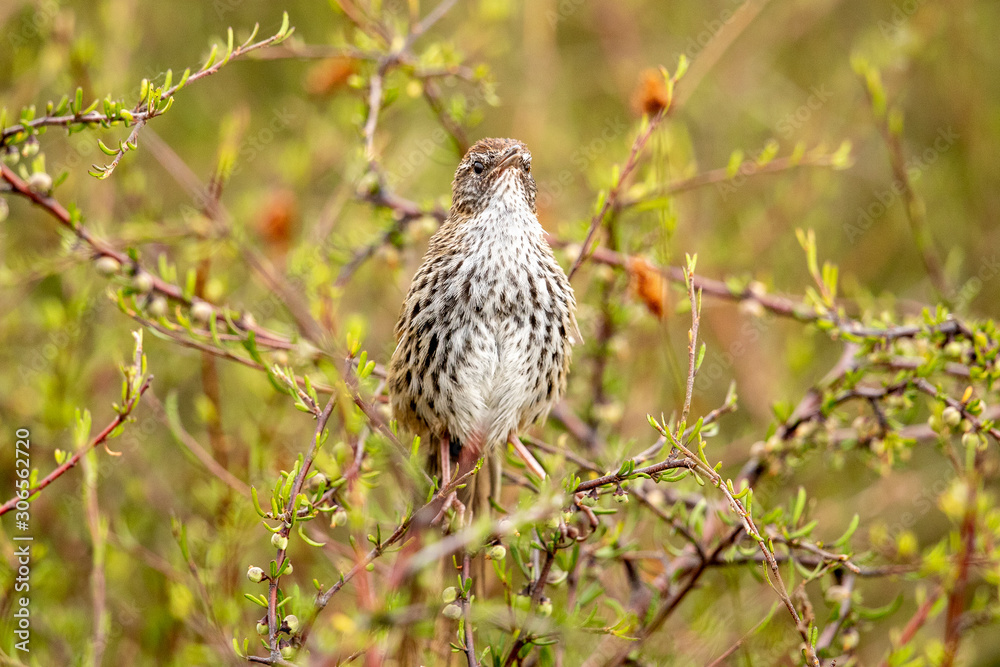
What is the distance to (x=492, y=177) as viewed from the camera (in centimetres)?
324

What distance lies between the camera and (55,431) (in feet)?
12.3

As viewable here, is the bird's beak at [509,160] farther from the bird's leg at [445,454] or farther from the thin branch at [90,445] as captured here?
the thin branch at [90,445]

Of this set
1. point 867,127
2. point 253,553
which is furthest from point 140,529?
point 867,127

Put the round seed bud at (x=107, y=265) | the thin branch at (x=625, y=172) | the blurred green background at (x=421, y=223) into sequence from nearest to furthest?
the thin branch at (x=625, y=172), the round seed bud at (x=107, y=265), the blurred green background at (x=421, y=223)

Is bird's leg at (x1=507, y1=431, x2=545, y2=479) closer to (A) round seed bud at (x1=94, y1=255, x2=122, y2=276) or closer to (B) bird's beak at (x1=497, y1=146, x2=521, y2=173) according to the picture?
(B) bird's beak at (x1=497, y1=146, x2=521, y2=173)

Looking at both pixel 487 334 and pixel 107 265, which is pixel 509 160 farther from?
pixel 107 265

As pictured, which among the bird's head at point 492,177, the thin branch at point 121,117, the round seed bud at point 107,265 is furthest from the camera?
the bird's head at point 492,177

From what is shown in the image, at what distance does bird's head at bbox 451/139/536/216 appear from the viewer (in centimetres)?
322

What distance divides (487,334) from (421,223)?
2.18 ft

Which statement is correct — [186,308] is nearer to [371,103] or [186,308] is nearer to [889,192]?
[371,103]

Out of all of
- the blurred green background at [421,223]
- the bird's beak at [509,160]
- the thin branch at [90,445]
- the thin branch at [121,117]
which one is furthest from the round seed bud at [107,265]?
the bird's beak at [509,160]

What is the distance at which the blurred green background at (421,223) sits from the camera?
3518 mm

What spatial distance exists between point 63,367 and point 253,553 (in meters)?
1.34

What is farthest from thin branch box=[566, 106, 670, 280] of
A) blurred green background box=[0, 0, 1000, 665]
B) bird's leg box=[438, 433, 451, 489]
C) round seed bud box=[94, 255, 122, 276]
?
round seed bud box=[94, 255, 122, 276]
